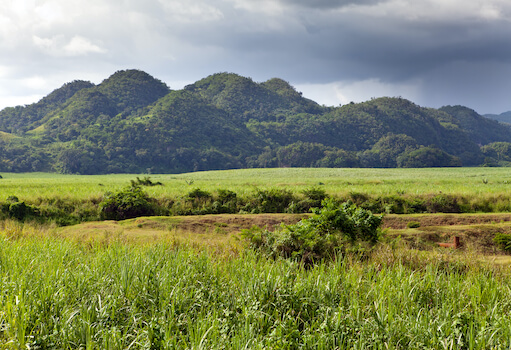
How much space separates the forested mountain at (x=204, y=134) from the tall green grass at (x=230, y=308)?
108m

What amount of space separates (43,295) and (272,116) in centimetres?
18419

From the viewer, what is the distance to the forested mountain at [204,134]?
11769cm

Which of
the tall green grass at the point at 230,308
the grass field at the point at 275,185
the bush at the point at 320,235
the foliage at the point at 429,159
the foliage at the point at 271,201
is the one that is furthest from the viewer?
the foliage at the point at 429,159

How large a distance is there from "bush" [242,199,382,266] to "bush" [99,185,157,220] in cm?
1185

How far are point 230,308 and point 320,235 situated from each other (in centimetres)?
608

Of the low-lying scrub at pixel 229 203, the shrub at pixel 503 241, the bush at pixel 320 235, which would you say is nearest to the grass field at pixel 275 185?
the low-lying scrub at pixel 229 203

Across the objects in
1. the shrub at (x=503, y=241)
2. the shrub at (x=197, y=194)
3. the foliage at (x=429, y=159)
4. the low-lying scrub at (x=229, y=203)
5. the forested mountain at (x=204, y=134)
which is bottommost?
the shrub at (x=503, y=241)

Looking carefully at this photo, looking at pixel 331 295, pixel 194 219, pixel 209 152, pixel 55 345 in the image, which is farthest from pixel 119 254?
pixel 209 152

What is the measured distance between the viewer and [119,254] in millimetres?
7848

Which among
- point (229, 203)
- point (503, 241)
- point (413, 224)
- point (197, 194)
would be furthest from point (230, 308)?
point (197, 194)

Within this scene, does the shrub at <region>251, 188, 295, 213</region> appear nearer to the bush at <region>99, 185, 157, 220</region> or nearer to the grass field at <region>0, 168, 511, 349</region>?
the bush at <region>99, 185, 157, 220</region>

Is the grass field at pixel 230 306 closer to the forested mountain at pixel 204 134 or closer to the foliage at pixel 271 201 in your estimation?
the foliage at pixel 271 201

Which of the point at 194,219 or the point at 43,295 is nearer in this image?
the point at 43,295

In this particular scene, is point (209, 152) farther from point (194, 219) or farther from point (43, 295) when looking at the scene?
point (43, 295)
